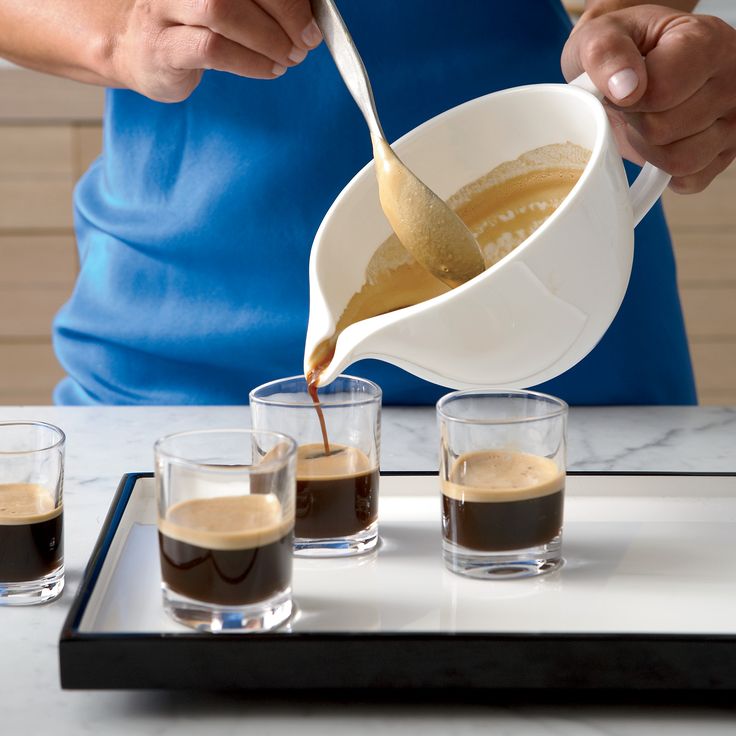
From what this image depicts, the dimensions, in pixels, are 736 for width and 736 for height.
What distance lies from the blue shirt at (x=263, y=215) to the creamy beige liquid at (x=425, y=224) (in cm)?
43

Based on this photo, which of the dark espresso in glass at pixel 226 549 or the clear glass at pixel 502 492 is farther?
the clear glass at pixel 502 492

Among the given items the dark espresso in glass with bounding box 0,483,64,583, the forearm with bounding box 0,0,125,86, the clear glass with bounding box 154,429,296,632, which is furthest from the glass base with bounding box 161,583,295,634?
the forearm with bounding box 0,0,125,86

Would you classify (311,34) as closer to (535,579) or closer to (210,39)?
(210,39)

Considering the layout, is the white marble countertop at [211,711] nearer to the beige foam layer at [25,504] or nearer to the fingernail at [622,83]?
the beige foam layer at [25,504]

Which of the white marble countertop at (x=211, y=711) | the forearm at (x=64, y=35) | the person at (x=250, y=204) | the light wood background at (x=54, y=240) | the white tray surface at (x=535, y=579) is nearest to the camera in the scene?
the white marble countertop at (x=211, y=711)

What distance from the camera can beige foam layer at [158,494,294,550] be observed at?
0.79 meters

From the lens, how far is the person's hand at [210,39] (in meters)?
0.93

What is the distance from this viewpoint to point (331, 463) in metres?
0.97

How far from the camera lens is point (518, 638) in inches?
28.7

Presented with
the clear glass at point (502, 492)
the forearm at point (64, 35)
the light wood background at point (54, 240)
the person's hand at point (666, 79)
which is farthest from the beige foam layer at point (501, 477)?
the light wood background at point (54, 240)

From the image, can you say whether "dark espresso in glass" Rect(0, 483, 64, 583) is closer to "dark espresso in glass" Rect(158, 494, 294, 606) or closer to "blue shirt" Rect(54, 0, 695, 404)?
"dark espresso in glass" Rect(158, 494, 294, 606)

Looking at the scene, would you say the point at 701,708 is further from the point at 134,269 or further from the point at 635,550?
the point at 134,269

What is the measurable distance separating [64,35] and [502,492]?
0.65 metres

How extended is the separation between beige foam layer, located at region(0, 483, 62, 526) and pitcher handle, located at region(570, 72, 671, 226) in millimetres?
478
